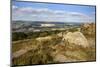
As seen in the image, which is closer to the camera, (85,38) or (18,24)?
(18,24)

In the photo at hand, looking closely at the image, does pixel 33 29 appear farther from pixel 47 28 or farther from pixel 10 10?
pixel 10 10

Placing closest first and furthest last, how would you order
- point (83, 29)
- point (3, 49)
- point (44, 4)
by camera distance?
point (3, 49), point (44, 4), point (83, 29)

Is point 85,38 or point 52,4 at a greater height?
point 52,4

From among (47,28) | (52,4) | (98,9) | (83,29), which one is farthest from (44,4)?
(98,9)

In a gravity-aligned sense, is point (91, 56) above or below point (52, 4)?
below

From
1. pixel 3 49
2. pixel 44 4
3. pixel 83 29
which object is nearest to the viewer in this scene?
pixel 3 49

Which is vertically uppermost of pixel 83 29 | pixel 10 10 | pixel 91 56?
pixel 10 10

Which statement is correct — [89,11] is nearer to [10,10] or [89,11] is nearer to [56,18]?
[56,18]

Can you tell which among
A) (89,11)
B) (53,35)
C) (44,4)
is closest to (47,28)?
(53,35)

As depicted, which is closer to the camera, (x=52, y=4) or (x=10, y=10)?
(x=10, y=10)
